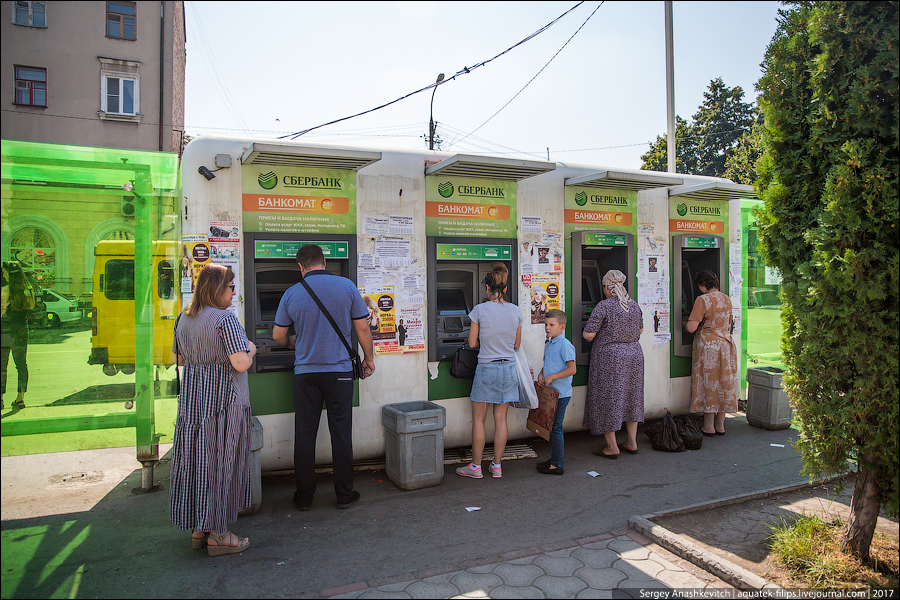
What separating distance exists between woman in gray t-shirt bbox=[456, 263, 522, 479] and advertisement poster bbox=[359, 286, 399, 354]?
70 cm

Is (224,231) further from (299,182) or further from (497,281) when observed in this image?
(497,281)

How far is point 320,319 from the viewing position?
13.5 feet

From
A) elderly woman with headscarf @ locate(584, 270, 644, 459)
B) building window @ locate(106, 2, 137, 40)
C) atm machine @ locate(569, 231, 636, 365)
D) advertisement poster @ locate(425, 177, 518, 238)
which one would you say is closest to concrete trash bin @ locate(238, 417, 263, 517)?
advertisement poster @ locate(425, 177, 518, 238)

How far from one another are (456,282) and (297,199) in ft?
5.34

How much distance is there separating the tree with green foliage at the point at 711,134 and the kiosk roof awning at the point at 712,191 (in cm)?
1304

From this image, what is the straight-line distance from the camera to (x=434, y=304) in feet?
16.8

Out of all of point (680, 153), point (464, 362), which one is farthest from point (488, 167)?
point (680, 153)

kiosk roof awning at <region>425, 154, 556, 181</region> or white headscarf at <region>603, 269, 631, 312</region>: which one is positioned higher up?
kiosk roof awning at <region>425, 154, 556, 181</region>

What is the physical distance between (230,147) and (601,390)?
3845mm

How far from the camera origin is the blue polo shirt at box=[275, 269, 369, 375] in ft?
13.5

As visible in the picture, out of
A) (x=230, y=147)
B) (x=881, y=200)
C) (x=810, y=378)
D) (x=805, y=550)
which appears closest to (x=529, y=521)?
(x=805, y=550)

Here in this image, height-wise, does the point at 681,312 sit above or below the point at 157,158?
below

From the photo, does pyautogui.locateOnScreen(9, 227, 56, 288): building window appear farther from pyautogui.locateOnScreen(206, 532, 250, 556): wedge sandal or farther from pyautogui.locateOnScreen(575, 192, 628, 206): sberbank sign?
pyautogui.locateOnScreen(575, 192, 628, 206): sberbank sign

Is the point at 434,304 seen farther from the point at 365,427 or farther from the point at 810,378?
the point at 810,378
